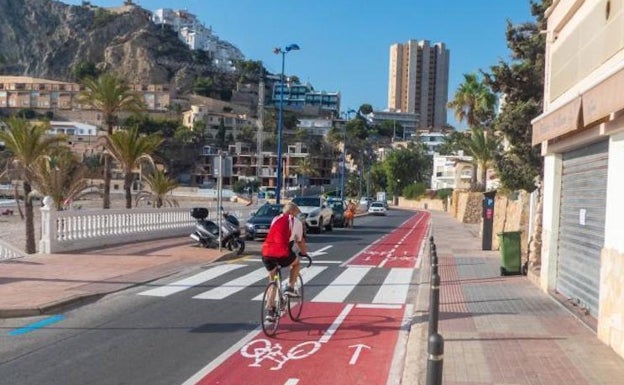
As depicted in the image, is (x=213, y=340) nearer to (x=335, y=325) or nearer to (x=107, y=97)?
(x=335, y=325)

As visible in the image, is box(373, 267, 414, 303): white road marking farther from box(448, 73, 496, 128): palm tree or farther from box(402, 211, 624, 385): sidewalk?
box(448, 73, 496, 128): palm tree

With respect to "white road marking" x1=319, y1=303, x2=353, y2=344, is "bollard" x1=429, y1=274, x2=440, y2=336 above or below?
above

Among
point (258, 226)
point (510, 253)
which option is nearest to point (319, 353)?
point (510, 253)

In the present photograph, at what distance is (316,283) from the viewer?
14359mm

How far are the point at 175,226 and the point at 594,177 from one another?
1814 centimetres

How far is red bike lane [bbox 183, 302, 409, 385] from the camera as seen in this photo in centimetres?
708

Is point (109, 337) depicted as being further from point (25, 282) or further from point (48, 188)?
point (48, 188)

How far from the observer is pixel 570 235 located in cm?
1153

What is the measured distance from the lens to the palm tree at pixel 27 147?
25.1 metres

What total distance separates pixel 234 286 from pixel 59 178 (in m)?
15.1

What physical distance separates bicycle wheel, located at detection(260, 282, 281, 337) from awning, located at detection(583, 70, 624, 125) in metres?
4.60

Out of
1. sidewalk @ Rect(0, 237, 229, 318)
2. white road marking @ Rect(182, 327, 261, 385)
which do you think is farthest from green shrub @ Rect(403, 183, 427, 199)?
white road marking @ Rect(182, 327, 261, 385)

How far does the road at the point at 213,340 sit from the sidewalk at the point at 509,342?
1.81 ft

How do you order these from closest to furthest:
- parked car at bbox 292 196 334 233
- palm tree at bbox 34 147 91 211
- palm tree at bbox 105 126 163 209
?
1. palm tree at bbox 34 147 91 211
2. palm tree at bbox 105 126 163 209
3. parked car at bbox 292 196 334 233
